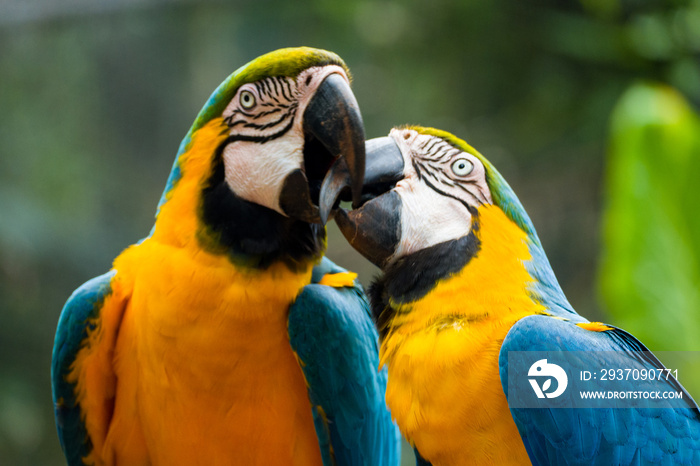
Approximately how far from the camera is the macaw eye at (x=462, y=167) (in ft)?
4.78

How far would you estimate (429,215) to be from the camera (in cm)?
143

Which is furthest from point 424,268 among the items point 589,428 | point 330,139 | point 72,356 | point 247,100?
point 72,356

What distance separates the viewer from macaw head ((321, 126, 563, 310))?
141 cm

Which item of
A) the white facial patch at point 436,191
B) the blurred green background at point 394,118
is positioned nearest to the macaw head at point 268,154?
the white facial patch at point 436,191

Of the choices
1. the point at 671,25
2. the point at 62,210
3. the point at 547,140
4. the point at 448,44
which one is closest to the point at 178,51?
the point at 62,210

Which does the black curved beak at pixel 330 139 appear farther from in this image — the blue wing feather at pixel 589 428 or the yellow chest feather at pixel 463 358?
the blue wing feather at pixel 589 428

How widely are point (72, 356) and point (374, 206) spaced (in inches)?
34.9

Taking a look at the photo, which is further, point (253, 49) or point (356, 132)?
point (253, 49)

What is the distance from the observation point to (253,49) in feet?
15.4

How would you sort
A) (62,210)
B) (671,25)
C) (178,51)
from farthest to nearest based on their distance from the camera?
(178,51)
(671,25)
(62,210)

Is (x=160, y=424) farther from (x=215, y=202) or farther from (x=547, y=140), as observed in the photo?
(x=547, y=140)

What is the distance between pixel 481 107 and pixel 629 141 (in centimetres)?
235

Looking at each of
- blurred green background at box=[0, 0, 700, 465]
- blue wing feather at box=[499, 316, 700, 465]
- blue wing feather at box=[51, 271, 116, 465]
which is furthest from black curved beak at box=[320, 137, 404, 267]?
blurred green background at box=[0, 0, 700, 465]

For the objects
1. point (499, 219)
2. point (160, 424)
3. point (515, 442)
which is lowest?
point (160, 424)
